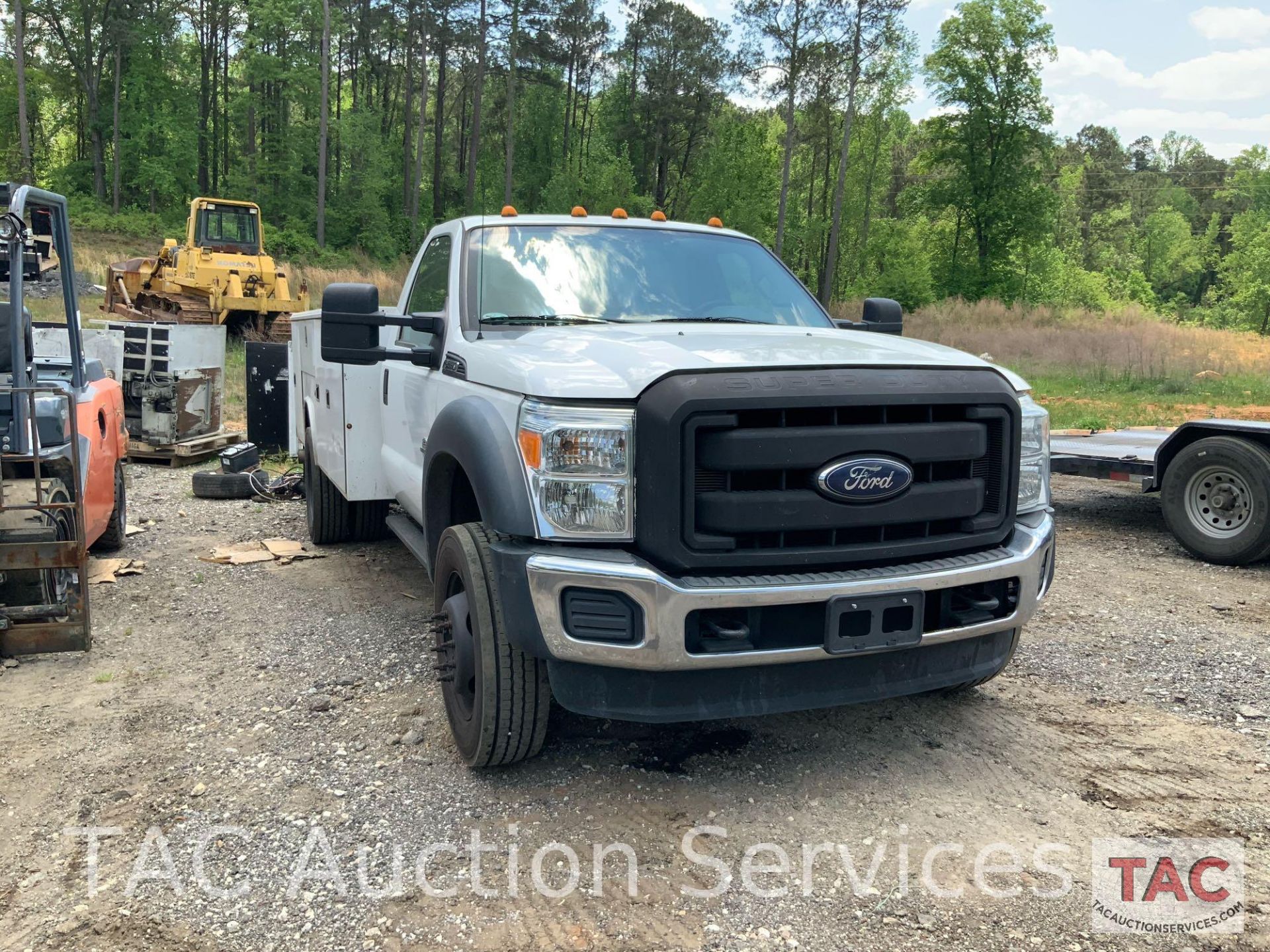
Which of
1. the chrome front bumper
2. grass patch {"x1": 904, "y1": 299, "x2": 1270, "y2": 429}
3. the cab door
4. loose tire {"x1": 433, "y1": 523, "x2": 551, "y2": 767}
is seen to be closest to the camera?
the chrome front bumper

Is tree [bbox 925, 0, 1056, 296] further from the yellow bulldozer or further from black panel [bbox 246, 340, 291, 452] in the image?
black panel [bbox 246, 340, 291, 452]

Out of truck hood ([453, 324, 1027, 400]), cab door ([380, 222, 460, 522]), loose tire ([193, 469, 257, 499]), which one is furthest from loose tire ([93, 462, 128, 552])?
truck hood ([453, 324, 1027, 400])

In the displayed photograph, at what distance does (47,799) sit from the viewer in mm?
3299

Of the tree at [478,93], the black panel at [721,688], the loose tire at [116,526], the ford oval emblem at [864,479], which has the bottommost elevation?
the loose tire at [116,526]

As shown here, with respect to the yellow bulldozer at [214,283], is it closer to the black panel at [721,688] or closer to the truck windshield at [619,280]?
the truck windshield at [619,280]

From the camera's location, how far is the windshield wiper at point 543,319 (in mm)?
4043

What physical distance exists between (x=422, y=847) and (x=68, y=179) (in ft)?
185

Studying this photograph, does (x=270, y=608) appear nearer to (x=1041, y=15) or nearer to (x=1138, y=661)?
(x=1138, y=661)

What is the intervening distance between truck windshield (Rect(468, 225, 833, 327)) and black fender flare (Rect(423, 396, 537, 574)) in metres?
0.69

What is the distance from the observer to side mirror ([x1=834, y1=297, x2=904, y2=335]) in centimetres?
479

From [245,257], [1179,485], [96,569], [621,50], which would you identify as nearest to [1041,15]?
A: [621,50]

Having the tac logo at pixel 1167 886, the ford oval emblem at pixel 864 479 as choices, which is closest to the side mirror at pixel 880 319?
the ford oval emblem at pixel 864 479

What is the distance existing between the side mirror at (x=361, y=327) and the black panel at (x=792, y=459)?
1.54 m

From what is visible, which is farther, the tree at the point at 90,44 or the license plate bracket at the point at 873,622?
the tree at the point at 90,44
